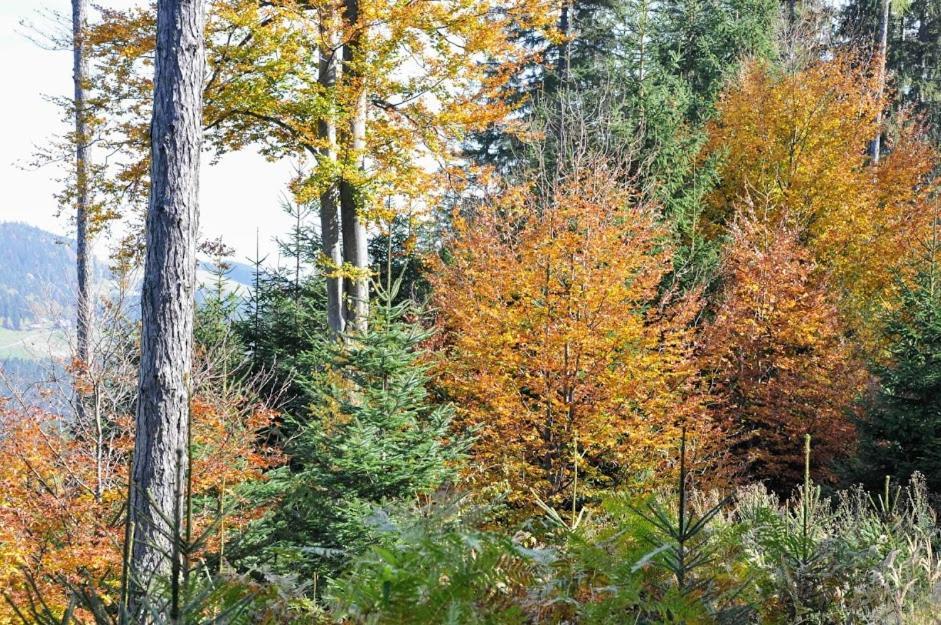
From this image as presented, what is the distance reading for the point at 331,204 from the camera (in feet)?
42.1

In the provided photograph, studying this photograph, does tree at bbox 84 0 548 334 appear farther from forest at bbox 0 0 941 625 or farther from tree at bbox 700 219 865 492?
tree at bbox 700 219 865 492

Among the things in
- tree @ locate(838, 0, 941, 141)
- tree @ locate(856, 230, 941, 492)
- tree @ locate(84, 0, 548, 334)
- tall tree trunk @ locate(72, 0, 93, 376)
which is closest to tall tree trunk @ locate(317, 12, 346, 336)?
tree @ locate(84, 0, 548, 334)

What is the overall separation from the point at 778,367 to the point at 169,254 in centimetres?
1104

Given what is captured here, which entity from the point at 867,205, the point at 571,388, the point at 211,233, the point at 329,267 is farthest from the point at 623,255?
the point at 211,233

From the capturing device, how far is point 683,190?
59.3 ft

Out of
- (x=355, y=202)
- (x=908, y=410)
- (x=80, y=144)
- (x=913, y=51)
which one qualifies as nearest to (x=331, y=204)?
(x=355, y=202)

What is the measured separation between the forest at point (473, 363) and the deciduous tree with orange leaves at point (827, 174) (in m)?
0.11

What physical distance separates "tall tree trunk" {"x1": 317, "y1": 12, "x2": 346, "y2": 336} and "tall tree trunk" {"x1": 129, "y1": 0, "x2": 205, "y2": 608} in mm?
6096

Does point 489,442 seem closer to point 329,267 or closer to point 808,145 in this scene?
point 329,267

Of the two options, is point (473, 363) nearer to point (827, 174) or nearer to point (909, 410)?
point (909, 410)

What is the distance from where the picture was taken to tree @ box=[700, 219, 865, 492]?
42.3ft

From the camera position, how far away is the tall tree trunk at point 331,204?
12109mm

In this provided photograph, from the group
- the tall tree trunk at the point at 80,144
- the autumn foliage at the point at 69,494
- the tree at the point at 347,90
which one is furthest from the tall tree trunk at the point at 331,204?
the tall tree trunk at the point at 80,144

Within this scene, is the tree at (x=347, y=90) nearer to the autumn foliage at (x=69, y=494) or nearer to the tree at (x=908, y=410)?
the autumn foliage at (x=69, y=494)
